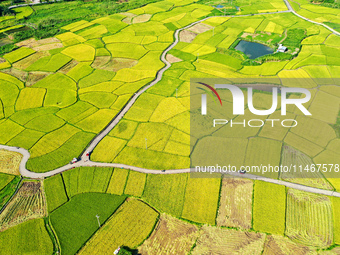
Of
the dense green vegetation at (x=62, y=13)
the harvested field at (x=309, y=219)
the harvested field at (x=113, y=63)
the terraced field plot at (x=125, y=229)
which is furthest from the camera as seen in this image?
the dense green vegetation at (x=62, y=13)

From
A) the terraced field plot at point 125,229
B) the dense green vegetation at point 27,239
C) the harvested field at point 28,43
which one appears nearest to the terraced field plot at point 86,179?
the terraced field plot at point 125,229

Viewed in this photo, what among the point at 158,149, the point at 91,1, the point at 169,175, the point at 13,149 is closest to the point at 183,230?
the point at 169,175

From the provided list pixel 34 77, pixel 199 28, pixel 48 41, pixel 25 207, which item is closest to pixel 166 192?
pixel 25 207

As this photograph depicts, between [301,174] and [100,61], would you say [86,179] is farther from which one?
[100,61]

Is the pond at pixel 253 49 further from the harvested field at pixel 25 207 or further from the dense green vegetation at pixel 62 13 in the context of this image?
the harvested field at pixel 25 207

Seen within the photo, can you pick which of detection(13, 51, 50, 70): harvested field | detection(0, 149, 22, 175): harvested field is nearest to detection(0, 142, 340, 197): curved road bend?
detection(0, 149, 22, 175): harvested field
